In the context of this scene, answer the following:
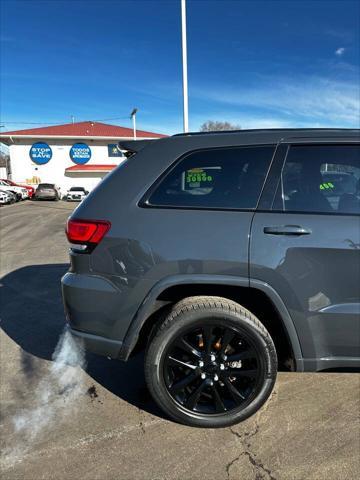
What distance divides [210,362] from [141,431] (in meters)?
0.65

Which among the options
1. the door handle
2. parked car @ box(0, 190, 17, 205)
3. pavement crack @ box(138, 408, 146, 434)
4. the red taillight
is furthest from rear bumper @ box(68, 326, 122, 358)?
parked car @ box(0, 190, 17, 205)

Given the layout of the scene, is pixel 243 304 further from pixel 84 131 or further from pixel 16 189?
pixel 84 131

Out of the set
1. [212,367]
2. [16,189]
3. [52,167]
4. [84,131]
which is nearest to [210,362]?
[212,367]

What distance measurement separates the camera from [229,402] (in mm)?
2539

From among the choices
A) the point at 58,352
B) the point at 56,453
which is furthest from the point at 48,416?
the point at 58,352

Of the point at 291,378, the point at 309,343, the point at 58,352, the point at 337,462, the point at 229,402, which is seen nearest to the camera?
the point at 337,462

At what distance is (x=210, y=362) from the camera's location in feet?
8.04

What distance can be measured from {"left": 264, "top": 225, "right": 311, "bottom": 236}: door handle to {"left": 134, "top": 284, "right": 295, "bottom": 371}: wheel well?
0.39 meters

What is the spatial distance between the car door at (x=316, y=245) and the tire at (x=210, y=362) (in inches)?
11.0

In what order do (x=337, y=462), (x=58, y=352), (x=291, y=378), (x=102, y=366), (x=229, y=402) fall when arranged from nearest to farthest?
(x=337, y=462)
(x=229, y=402)
(x=291, y=378)
(x=102, y=366)
(x=58, y=352)

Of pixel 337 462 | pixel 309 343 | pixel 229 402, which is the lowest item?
pixel 337 462

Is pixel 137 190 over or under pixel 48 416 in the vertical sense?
over

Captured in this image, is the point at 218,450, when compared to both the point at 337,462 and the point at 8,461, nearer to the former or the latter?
the point at 337,462

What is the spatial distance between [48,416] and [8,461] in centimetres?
42
